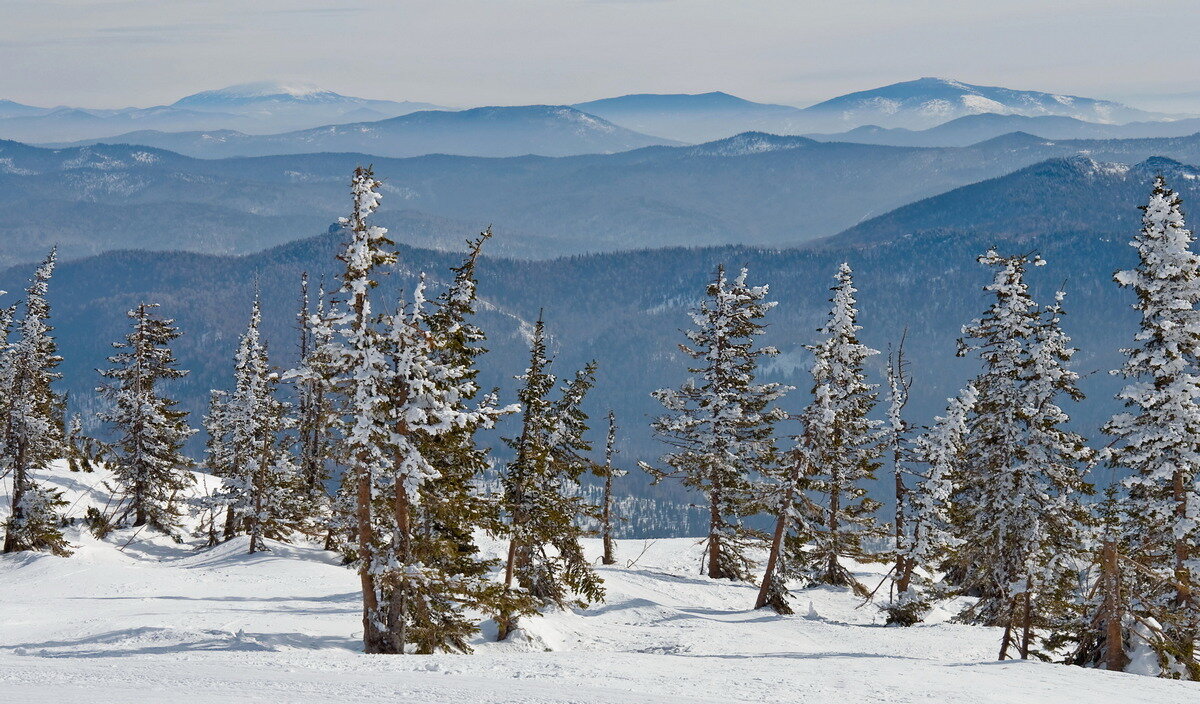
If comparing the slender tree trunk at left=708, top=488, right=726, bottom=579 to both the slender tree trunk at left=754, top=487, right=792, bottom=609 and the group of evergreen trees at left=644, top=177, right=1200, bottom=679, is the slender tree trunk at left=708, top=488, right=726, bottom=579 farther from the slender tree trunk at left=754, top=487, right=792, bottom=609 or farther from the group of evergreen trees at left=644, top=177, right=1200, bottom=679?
the slender tree trunk at left=754, top=487, right=792, bottom=609

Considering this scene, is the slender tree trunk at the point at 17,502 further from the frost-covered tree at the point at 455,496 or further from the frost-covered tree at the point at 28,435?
the frost-covered tree at the point at 455,496

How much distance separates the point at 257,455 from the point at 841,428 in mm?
25856

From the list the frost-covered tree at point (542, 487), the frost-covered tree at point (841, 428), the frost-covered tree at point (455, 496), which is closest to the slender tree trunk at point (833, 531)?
the frost-covered tree at point (841, 428)

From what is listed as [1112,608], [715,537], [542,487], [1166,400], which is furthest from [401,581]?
[715,537]

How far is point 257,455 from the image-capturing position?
42.8 meters

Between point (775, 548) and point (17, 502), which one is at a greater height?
point (775, 548)

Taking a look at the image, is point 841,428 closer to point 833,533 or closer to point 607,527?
point 833,533

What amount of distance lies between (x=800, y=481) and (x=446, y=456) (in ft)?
53.9

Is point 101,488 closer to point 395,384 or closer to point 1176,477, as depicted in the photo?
point 395,384

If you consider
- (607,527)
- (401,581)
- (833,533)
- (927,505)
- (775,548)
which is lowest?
(607,527)

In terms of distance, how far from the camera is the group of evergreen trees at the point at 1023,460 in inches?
964

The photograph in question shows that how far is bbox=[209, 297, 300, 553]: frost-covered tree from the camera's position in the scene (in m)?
41.8

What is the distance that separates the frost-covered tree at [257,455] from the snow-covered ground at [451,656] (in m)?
1.90

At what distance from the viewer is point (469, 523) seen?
83.0 ft
